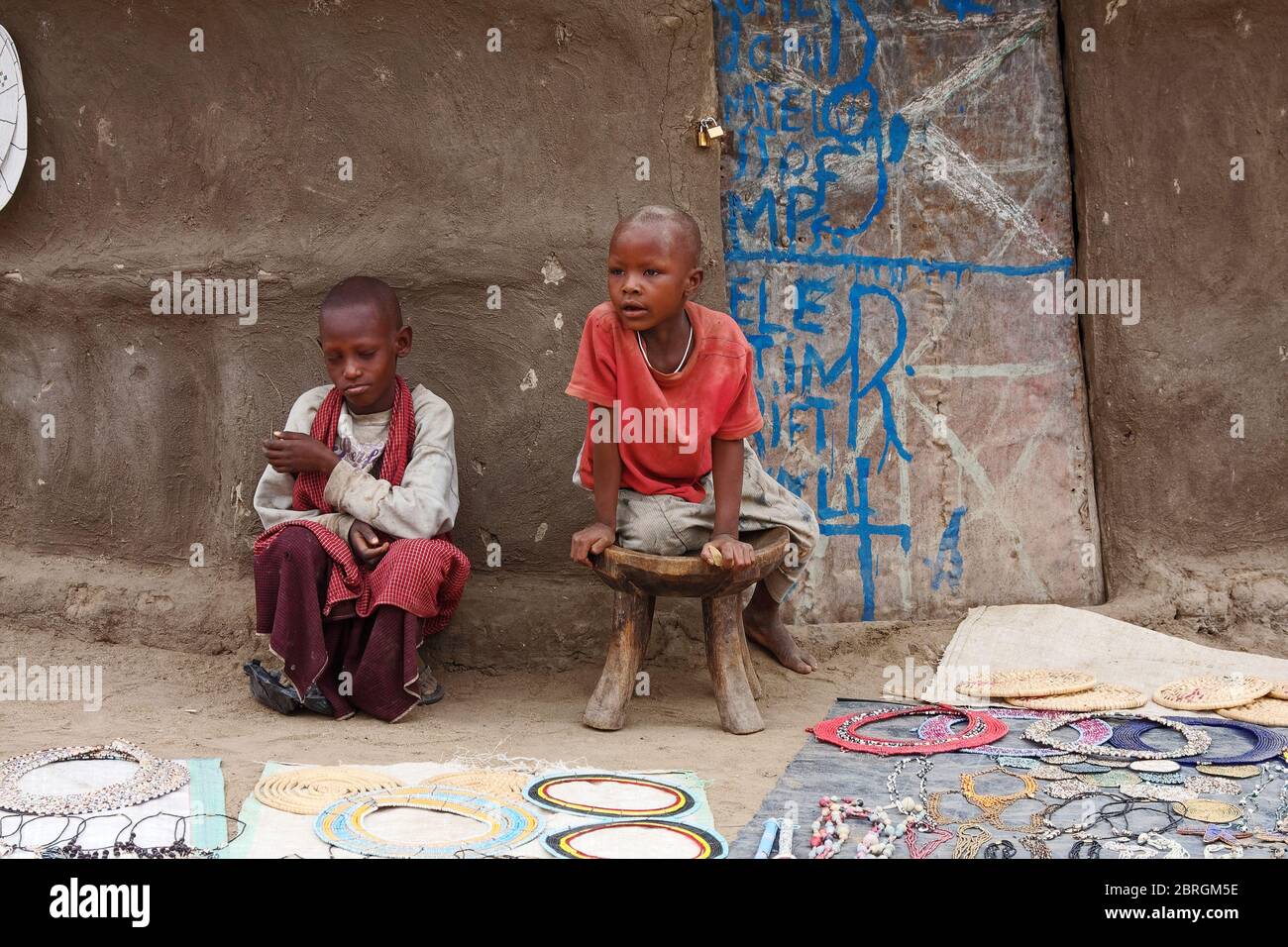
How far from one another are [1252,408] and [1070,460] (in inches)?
25.0

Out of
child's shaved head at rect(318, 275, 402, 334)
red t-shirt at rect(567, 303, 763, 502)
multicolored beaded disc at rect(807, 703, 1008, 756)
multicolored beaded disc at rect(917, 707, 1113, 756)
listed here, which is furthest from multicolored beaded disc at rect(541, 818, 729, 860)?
child's shaved head at rect(318, 275, 402, 334)

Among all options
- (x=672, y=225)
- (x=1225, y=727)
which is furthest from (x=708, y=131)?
(x=1225, y=727)

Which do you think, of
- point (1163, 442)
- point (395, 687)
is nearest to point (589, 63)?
point (395, 687)

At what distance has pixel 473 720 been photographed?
401cm

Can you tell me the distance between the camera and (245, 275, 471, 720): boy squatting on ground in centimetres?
389

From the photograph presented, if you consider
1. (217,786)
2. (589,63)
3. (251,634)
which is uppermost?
(589,63)

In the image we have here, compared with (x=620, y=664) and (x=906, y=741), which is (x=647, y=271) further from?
(x=906, y=741)

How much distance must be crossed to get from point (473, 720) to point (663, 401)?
1072 millimetres

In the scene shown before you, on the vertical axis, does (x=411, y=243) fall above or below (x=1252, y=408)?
above

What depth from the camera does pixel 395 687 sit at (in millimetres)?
3918

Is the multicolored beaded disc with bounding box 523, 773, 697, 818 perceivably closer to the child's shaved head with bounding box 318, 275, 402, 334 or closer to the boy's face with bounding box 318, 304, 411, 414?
the boy's face with bounding box 318, 304, 411, 414

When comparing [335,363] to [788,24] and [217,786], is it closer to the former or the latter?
[217,786]

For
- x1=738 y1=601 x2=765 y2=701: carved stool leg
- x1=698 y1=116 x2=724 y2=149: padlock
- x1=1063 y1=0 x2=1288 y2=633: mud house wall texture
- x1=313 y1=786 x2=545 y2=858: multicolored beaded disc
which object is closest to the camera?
x1=313 y1=786 x2=545 y2=858: multicolored beaded disc

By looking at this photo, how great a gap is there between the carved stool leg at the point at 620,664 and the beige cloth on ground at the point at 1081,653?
0.91 meters
